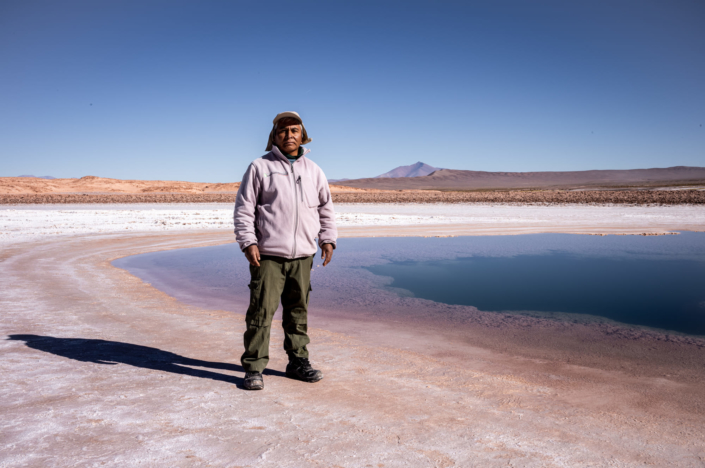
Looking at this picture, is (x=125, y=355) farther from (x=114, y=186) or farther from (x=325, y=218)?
(x=114, y=186)

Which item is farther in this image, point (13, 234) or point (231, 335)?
point (13, 234)

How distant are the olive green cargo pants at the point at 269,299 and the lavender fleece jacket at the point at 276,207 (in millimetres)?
91

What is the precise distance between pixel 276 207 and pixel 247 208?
0.18 m

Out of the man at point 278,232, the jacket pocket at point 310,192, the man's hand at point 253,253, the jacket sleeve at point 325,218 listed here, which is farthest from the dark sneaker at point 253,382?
the jacket pocket at point 310,192

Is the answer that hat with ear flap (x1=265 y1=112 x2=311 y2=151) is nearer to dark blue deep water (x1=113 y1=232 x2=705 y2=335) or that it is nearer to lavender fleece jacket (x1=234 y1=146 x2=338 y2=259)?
lavender fleece jacket (x1=234 y1=146 x2=338 y2=259)

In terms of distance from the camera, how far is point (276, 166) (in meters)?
3.32

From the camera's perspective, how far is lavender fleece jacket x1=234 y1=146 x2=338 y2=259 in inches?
128

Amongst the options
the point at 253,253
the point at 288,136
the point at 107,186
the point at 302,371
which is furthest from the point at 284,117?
the point at 107,186

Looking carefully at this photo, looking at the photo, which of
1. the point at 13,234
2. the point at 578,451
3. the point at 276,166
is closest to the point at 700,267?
the point at 578,451

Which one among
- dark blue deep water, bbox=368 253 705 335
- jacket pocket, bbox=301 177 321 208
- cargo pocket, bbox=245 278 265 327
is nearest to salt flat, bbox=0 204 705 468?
cargo pocket, bbox=245 278 265 327

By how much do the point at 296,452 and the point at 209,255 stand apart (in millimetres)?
8651

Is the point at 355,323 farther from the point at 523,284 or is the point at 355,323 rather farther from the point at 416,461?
the point at 523,284

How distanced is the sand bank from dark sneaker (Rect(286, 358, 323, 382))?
0.10 m

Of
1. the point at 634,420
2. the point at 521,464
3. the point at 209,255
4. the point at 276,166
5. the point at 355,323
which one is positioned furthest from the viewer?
the point at 209,255
